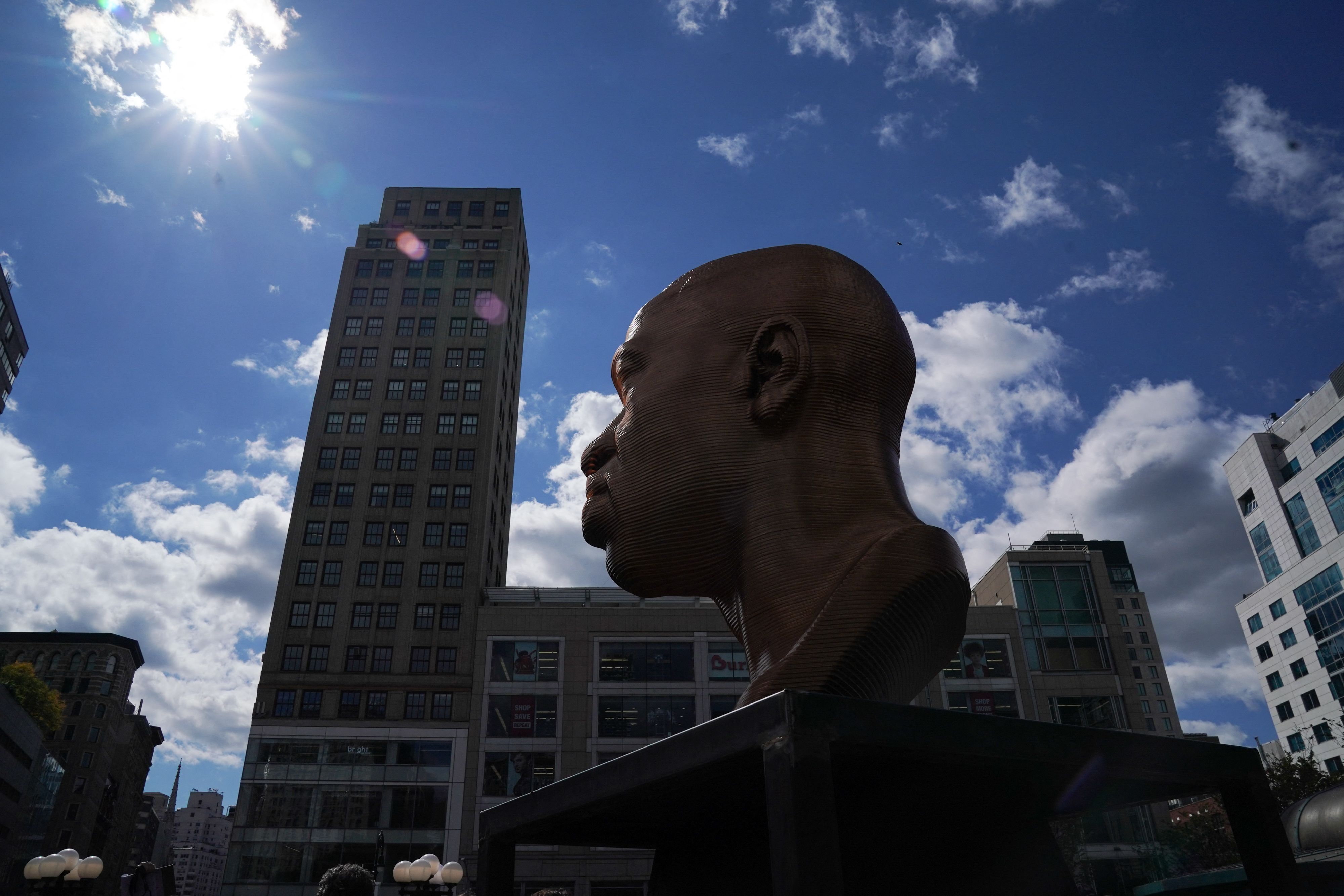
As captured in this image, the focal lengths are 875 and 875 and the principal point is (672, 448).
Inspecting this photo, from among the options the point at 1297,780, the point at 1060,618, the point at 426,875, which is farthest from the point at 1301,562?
the point at 426,875

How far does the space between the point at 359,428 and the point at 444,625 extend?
15.0m

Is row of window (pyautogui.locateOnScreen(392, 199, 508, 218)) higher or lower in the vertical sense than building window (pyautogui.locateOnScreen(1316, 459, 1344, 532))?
higher

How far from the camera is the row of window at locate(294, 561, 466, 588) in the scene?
52.2m

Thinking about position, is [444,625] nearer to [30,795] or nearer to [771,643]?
[30,795]

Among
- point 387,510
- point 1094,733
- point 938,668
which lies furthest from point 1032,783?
point 387,510

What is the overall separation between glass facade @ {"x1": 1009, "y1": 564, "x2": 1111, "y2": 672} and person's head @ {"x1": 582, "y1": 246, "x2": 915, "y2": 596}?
161ft

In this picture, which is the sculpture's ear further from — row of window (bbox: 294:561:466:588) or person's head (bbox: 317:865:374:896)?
row of window (bbox: 294:561:466:588)

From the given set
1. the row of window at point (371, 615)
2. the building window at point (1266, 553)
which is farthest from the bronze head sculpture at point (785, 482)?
the building window at point (1266, 553)

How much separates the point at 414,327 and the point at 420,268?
553 cm

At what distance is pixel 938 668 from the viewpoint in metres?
6.22

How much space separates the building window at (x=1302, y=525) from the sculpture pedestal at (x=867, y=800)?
75510 millimetres

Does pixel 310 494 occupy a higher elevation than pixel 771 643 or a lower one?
higher

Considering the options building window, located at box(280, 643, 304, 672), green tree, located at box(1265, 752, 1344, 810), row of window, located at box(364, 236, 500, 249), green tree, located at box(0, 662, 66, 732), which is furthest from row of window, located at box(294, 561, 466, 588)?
green tree, located at box(1265, 752, 1344, 810)

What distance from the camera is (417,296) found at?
62.8 metres
